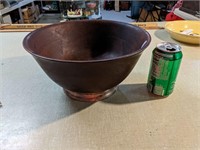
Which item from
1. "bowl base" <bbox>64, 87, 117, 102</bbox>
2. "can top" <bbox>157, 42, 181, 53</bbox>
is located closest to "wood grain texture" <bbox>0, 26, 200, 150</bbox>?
"bowl base" <bbox>64, 87, 117, 102</bbox>

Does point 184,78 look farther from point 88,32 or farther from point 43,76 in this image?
point 43,76

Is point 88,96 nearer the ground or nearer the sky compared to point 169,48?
nearer the ground

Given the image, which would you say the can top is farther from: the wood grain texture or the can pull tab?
the wood grain texture

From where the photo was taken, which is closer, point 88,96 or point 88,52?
point 88,96

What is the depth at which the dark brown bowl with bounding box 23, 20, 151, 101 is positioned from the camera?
0.39 m

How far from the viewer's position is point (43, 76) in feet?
1.99

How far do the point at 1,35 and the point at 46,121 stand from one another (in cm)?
64

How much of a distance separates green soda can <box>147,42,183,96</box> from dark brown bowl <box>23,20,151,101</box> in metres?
0.04

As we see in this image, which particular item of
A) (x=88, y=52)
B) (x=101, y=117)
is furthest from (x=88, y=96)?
(x=88, y=52)

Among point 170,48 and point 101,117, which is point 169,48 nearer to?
point 170,48

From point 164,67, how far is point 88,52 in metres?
0.27

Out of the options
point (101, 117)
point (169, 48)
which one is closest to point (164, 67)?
point (169, 48)

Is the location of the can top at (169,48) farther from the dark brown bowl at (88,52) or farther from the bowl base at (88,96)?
the bowl base at (88,96)

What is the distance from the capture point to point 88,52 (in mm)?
640
